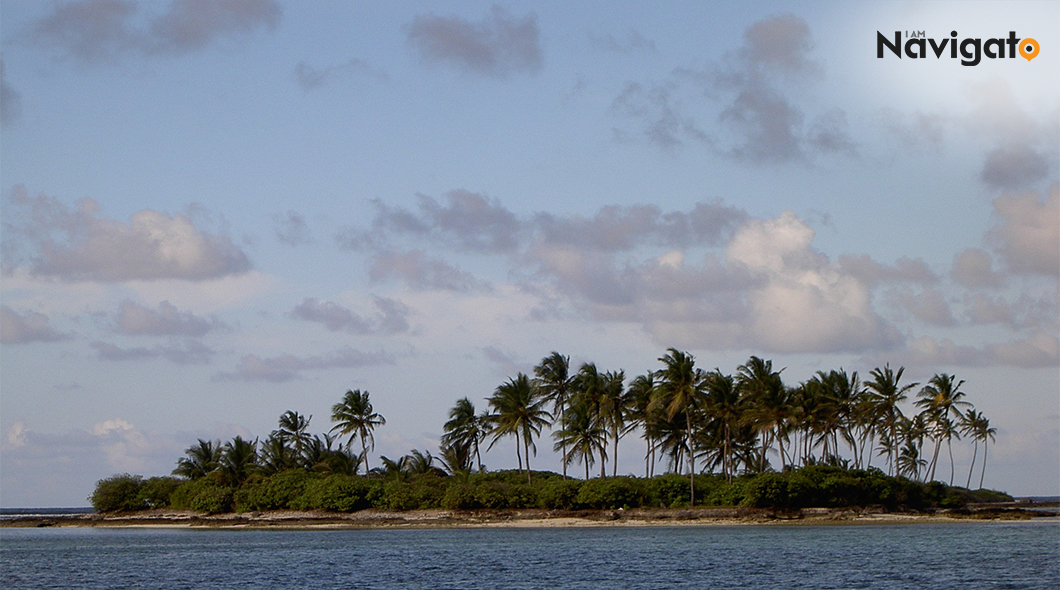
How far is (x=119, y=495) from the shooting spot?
9738 cm

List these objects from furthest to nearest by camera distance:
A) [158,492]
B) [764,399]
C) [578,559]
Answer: [158,492], [764,399], [578,559]

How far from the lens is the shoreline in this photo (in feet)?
244

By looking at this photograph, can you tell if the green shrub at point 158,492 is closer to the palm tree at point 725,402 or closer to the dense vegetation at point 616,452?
the dense vegetation at point 616,452

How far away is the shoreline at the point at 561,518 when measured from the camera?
7438cm

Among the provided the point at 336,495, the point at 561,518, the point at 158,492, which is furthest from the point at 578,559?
the point at 158,492

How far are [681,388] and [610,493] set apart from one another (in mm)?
9476

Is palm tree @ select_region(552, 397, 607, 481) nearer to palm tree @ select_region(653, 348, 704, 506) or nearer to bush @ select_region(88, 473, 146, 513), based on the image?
palm tree @ select_region(653, 348, 704, 506)

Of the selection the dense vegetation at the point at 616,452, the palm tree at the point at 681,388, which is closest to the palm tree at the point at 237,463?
the dense vegetation at the point at 616,452

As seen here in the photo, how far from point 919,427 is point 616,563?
53201mm

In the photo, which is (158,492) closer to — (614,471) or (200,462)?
(200,462)

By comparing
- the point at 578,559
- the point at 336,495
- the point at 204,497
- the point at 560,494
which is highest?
the point at 560,494

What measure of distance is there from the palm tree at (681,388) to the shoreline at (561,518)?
3.86 metres

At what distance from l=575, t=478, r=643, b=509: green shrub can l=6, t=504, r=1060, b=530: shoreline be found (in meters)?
0.76

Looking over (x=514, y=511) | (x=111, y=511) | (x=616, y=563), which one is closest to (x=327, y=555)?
(x=616, y=563)
